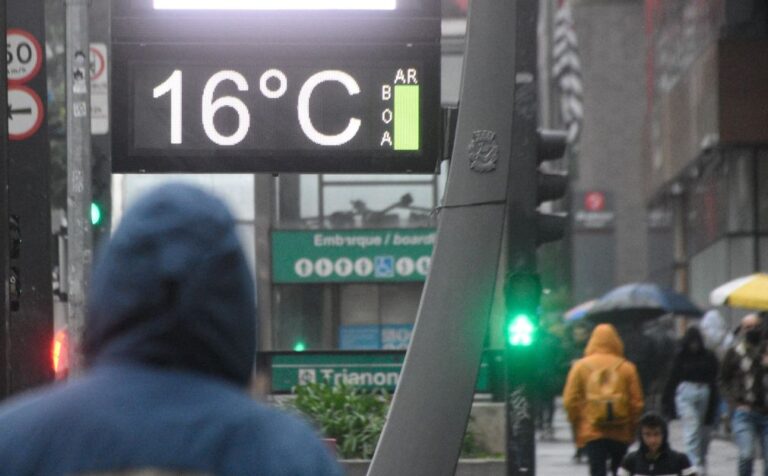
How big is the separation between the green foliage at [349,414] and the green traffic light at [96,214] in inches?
105

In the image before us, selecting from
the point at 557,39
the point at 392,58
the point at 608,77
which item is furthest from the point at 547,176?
the point at 608,77

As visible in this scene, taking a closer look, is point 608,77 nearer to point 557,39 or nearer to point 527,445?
point 557,39

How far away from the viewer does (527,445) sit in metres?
11.0

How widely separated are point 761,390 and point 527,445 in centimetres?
492

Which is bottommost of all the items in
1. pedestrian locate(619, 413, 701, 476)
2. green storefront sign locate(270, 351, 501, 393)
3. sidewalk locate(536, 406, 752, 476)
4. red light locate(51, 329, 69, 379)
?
sidewalk locate(536, 406, 752, 476)

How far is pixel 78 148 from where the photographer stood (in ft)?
51.1

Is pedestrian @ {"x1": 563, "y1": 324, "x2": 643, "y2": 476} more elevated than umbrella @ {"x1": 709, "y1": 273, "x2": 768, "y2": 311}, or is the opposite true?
umbrella @ {"x1": 709, "y1": 273, "x2": 768, "y2": 311}

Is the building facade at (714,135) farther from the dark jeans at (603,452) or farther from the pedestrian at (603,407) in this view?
the dark jeans at (603,452)

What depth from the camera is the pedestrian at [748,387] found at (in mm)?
15289

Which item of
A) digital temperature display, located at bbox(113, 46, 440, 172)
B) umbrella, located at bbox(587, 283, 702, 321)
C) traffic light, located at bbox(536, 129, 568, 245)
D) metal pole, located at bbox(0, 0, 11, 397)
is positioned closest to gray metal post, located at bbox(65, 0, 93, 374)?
metal pole, located at bbox(0, 0, 11, 397)

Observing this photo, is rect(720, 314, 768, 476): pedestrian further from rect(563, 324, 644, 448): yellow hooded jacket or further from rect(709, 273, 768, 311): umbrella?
rect(709, 273, 768, 311): umbrella

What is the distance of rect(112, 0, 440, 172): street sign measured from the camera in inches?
352

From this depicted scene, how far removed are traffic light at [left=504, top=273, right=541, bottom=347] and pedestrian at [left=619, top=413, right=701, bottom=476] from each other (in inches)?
61.0

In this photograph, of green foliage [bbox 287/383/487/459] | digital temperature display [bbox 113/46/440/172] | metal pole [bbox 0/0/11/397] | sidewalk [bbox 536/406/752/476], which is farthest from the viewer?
sidewalk [bbox 536/406/752/476]
